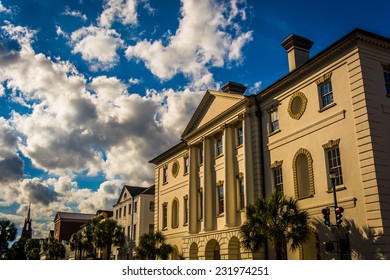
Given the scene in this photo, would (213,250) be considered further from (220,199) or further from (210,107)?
(210,107)

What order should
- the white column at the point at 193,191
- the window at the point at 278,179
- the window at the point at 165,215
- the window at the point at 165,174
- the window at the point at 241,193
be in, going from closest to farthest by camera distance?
1. the window at the point at 278,179
2. the window at the point at 241,193
3. the white column at the point at 193,191
4. the window at the point at 165,215
5. the window at the point at 165,174

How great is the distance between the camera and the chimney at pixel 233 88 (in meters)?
39.4

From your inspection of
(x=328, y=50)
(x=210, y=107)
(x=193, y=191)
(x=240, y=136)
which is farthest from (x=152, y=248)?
(x=328, y=50)

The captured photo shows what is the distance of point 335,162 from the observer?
945 inches

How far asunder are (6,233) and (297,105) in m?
127

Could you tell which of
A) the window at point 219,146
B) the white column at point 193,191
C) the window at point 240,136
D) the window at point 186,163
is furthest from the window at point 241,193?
the window at point 186,163

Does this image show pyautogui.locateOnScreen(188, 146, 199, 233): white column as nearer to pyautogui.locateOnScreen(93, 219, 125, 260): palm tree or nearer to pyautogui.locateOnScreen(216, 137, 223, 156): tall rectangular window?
pyautogui.locateOnScreen(216, 137, 223, 156): tall rectangular window

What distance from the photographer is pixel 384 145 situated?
21906 mm

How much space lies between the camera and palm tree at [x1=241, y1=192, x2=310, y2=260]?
23.0 meters

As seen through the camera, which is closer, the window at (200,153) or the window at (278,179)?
the window at (278,179)

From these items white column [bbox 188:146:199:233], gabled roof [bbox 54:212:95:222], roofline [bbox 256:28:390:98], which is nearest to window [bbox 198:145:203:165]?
white column [bbox 188:146:199:233]

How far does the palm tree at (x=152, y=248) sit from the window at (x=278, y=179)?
53.9 feet

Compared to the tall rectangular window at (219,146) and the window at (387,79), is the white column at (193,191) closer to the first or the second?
the tall rectangular window at (219,146)
